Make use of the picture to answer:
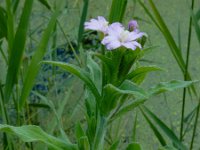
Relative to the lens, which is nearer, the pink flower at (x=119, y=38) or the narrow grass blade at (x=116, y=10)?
the pink flower at (x=119, y=38)

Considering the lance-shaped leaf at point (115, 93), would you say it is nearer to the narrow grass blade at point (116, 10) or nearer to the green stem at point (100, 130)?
the green stem at point (100, 130)

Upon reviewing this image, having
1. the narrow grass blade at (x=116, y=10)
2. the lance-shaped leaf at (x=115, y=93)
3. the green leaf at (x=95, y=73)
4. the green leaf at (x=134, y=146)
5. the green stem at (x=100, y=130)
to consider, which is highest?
the narrow grass blade at (x=116, y=10)

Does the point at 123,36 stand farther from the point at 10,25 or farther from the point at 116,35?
the point at 10,25

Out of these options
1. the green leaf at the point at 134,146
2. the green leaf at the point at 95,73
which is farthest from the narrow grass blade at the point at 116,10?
the green leaf at the point at 134,146

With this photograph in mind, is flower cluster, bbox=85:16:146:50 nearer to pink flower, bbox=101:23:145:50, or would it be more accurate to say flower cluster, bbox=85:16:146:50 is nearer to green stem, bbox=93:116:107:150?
pink flower, bbox=101:23:145:50

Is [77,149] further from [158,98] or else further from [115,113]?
[158,98]

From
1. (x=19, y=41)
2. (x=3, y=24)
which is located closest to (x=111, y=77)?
(x=19, y=41)
